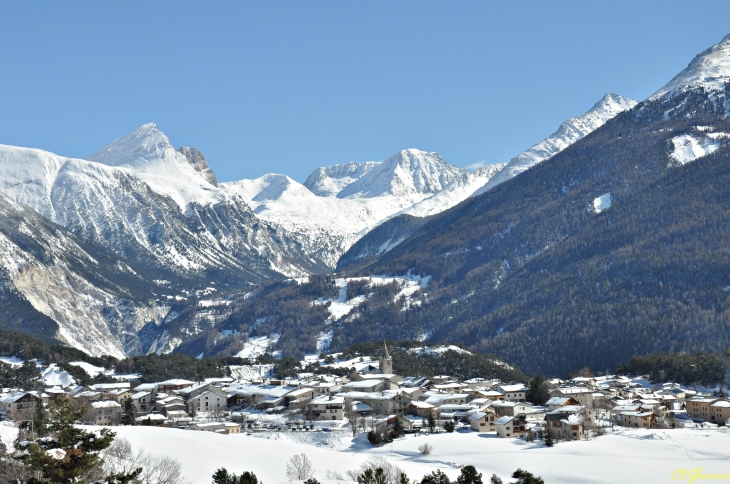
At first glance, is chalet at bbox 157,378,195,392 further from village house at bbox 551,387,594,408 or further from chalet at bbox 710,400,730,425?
chalet at bbox 710,400,730,425

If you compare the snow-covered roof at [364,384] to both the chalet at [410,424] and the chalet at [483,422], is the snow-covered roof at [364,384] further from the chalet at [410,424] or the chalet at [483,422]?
the chalet at [483,422]

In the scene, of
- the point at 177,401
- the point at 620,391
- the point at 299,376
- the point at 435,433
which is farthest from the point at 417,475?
the point at 299,376

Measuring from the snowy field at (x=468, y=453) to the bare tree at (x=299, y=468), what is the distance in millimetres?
777

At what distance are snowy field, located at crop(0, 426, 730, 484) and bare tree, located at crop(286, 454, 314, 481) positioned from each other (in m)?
0.78

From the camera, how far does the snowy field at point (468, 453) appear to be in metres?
76.5

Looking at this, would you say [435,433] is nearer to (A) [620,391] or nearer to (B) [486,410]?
(B) [486,410]

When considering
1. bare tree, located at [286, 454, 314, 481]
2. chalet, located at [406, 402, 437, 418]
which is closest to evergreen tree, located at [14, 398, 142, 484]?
bare tree, located at [286, 454, 314, 481]

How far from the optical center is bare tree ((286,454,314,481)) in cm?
7056

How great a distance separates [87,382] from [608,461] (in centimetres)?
9263

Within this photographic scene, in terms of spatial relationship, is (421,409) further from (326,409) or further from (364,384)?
(364,384)

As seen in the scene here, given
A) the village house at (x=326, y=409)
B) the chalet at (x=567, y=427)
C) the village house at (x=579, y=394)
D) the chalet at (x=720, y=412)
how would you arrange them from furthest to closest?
the village house at (x=579, y=394) → the village house at (x=326, y=409) → the chalet at (x=720, y=412) → the chalet at (x=567, y=427)

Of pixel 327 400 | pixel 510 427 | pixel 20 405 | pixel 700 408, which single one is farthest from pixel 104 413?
pixel 700 408

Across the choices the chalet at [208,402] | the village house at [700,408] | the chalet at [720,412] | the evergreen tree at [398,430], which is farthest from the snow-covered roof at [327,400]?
the chalet at [720,412]

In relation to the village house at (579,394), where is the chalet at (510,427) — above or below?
below
